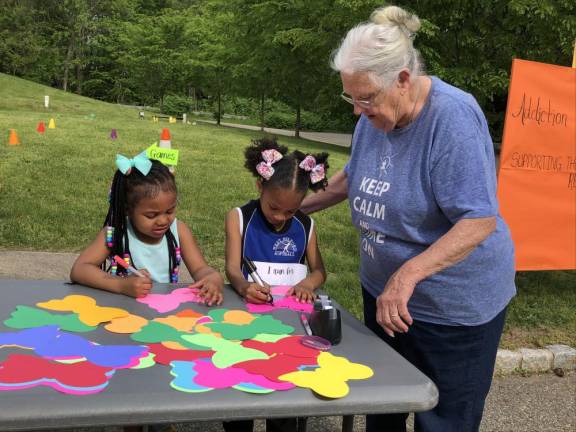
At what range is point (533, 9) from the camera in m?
10.3

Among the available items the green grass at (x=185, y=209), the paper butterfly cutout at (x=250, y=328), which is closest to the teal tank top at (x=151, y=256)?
the paper butterfly cutout at (x=250, y=328)

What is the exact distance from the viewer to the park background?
535 centimetres

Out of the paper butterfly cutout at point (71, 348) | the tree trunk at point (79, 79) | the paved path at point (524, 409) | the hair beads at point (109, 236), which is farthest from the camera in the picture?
the tree trunk at point (79, 79)

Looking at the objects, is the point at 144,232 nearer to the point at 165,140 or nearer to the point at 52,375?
the point at 52,375

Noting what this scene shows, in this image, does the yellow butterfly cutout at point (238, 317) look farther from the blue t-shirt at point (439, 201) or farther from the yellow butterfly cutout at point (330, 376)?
the blue t-shirt at point (439, 201)

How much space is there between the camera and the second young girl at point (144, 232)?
230 centimetres

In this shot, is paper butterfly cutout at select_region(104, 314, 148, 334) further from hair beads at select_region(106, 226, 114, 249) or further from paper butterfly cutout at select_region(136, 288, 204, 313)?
hair beads at select_region(106, 226, 114, 249)

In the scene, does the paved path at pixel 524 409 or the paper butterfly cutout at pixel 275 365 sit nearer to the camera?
the paper butterfly cutout at pixel 275 365

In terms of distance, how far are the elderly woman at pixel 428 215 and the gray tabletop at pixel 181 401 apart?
24 cm

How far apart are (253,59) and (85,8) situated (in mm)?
22518

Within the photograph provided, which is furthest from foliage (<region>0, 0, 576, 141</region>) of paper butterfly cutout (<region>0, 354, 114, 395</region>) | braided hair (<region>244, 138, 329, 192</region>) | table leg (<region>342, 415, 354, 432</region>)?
paper butterfly cutout (<region>0, 354, 114, 395</region>)

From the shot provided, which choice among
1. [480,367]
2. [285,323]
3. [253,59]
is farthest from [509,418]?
[253,59]

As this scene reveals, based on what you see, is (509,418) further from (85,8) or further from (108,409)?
(85,8)

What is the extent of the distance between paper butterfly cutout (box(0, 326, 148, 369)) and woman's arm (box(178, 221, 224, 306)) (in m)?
0.52
